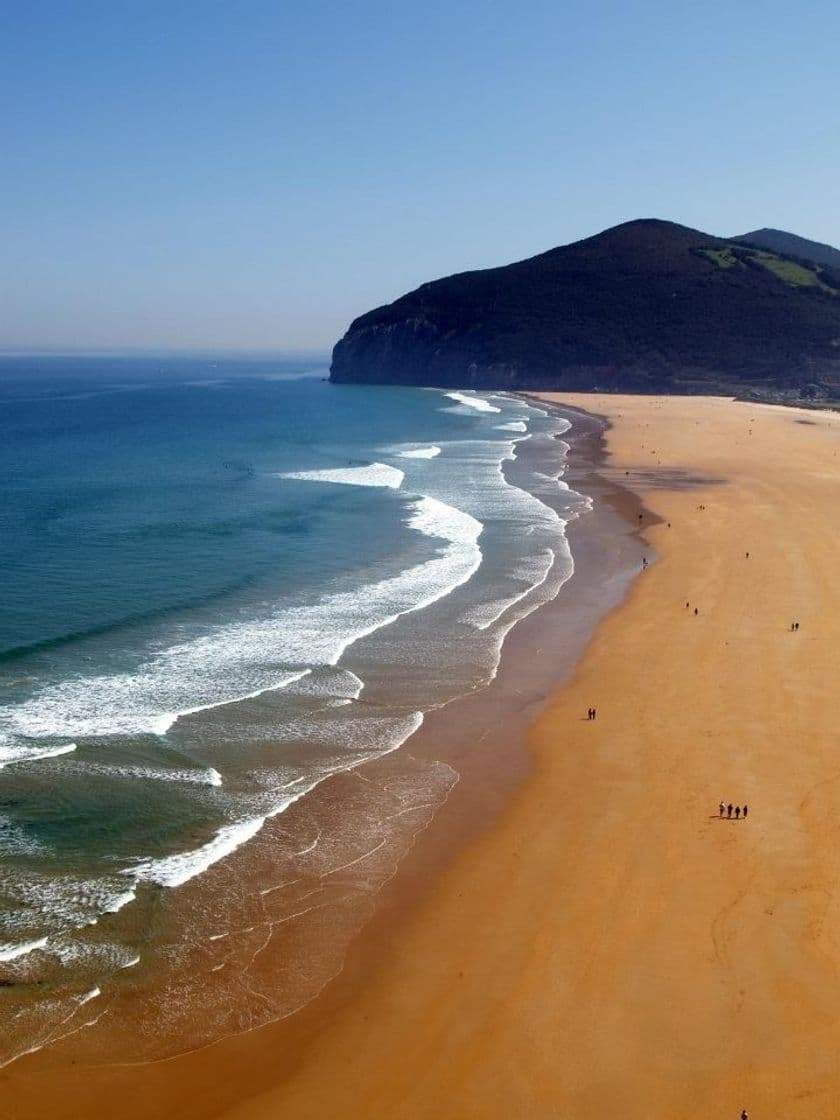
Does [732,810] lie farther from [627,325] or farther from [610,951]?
[627,325]

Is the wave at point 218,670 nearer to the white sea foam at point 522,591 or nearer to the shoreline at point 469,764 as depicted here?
the white sea foam at point 522,591

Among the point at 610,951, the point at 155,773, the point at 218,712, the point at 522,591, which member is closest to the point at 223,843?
the point at 155,773

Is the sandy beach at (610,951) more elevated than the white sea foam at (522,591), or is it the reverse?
the white sea foam at (522,591)

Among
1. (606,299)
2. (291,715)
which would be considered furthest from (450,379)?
(291,715)

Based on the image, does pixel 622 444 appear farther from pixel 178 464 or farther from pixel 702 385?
pixel 702 385

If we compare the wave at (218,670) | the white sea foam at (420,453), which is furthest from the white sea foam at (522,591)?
the white sea foam at (420,453)

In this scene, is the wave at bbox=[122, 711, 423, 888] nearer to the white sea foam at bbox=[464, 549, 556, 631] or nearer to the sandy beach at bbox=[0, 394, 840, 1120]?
A: the sandy beach at bbox=[0, 394, 840, 1120]
